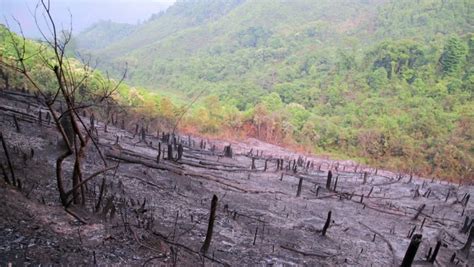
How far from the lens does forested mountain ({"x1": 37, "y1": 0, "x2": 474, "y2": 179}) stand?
3484 centimetres

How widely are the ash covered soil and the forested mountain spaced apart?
1431cm

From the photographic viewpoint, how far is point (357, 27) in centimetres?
8381

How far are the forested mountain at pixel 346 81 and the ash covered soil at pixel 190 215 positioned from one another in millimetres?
14311

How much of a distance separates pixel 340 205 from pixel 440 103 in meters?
30.4

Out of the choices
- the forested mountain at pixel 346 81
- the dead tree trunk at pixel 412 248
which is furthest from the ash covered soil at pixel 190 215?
the forested mountain at pixel 346 81

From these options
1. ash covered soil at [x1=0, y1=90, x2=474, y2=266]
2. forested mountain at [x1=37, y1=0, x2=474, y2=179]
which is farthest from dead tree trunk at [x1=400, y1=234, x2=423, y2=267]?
forested mountain at [x1=37, y1=0, x2=474, y2=179]

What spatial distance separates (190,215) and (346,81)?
44784 millimetres

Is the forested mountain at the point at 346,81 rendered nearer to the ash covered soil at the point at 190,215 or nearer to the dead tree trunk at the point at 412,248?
the ash covered soil at the point at 190,215

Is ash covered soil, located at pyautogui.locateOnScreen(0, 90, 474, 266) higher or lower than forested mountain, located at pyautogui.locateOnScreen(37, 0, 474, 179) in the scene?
lower

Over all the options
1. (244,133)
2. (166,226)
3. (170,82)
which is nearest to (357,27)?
(170,82)

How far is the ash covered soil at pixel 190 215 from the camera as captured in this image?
6.60 m

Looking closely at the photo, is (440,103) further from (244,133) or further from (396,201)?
(396,201)

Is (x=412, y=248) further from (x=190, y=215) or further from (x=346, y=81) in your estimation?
(x=346, y=81)

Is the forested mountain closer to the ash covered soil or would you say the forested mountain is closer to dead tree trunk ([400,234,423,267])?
the ash covered soil
